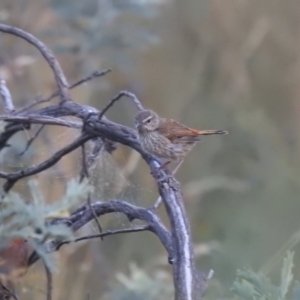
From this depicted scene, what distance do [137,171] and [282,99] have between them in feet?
5.47

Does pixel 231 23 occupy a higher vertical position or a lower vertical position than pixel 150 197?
higher

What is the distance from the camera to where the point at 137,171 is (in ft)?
18.7

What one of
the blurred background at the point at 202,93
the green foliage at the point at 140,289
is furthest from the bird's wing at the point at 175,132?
the blurred background at the point at 202,93

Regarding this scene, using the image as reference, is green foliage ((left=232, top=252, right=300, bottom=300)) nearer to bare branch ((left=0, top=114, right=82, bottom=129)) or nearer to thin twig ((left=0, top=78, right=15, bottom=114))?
bare branch ((left=0, top=114, right=82, bottom=129))

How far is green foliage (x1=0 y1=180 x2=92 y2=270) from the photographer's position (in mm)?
1396

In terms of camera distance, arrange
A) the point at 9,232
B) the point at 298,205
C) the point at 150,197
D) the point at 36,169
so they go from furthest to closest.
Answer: the point at 298,205 < the point at 150,197 < the point at 36,169 < the point at 9,232

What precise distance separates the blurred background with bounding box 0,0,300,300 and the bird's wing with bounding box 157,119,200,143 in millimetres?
1228

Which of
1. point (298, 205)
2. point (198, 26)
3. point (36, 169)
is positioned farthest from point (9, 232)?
point (198, 26)

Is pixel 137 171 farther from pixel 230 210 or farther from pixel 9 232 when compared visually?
pixel 9 232

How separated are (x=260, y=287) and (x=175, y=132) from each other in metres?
1.71

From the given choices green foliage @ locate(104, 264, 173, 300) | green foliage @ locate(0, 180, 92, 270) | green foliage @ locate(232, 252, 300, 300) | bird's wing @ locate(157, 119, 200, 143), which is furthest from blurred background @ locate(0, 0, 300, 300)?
green foliage @ locate(0, 180, 92, 270)

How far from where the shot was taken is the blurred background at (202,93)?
5.27 metres

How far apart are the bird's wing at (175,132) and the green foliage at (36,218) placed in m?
1.76

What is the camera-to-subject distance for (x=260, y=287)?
5.35ft
